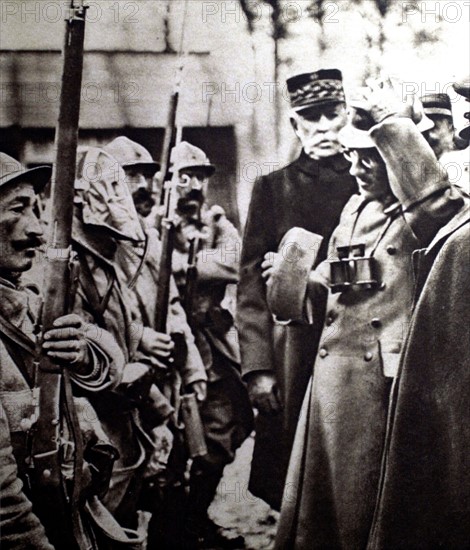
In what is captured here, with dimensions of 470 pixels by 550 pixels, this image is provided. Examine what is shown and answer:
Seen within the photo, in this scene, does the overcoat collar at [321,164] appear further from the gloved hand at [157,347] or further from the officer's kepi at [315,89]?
the gloved hand at [157,347]

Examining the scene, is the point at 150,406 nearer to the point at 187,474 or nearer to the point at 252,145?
the point at 187,474

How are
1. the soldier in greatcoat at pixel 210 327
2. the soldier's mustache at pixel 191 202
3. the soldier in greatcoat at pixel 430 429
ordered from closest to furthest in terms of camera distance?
the soldier in greatcoat at pixel 430 429 → the soldier in greatcoat at pixel 210 327 → the soldier's mustache at pixel 191 202

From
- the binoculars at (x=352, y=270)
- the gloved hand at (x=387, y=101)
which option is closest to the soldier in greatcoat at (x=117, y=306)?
the binoculars at (x=352, y=270)

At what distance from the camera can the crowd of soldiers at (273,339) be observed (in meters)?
2.65

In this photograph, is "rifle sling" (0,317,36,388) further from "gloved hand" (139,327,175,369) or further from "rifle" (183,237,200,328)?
"rifle" (183,237,200,328)

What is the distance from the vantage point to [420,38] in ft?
9.70

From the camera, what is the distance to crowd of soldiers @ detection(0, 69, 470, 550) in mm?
2648

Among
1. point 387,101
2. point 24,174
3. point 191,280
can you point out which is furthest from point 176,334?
point 387,101

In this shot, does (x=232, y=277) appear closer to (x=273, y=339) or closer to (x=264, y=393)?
(x=273, y=339)

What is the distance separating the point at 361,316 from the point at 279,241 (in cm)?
44

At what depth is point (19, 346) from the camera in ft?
8.98

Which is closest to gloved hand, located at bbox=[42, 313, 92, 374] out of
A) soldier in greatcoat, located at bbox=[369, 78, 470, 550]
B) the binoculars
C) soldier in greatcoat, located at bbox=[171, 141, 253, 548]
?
soldier in greatcoat, located at bbox=[171, 141, 253, 548]

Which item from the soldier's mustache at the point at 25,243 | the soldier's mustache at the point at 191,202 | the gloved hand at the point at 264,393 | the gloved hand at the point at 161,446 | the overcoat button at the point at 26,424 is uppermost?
the soldier's mustache at the point at 191,202

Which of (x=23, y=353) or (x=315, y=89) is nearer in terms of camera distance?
(x=23, y=353)
